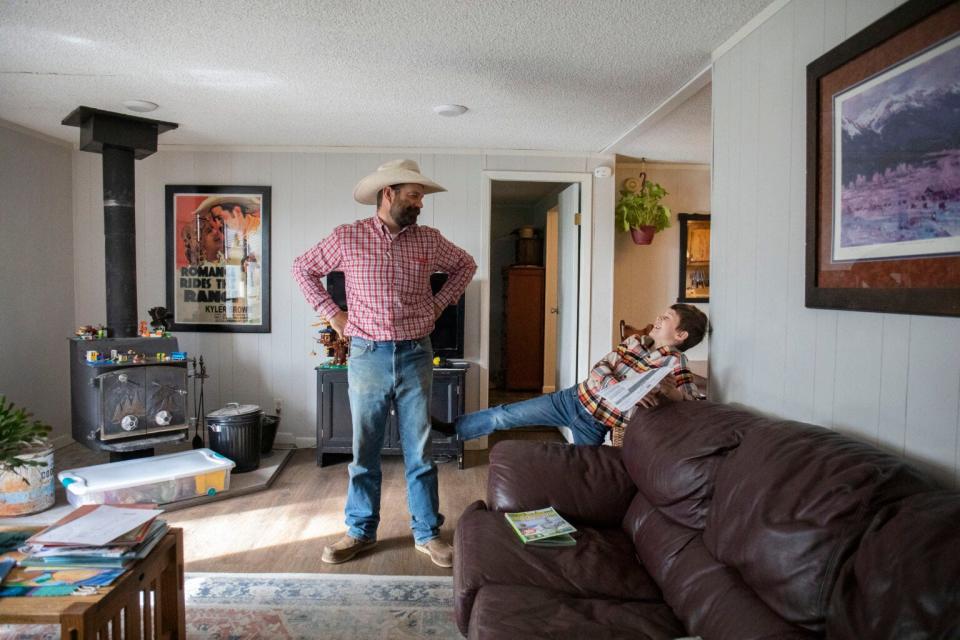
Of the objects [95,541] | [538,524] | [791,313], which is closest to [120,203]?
[95,541]

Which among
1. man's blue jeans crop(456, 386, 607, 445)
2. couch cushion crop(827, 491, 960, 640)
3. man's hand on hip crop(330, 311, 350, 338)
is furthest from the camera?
man's blue jeans crop(456, 386, 607, 445)

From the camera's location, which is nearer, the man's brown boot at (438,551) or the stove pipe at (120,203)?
the man's brown boot at (438,551)

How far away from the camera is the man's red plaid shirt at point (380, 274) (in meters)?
2.56

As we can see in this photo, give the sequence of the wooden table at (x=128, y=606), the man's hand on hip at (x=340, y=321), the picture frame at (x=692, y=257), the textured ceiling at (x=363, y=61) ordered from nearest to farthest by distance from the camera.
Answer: the wooden table at (x=128, y=606)
the textured ceiling at (x=363, y=61)
the man's hand on hip at (x=340, y=321)
the picture frame at (x=692, y=257)

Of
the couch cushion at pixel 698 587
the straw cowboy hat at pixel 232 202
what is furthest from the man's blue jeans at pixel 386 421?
the straw cowboy hat at pixel 232 202

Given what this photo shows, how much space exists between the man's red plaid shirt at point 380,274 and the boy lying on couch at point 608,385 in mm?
566

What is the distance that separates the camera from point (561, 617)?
149cm

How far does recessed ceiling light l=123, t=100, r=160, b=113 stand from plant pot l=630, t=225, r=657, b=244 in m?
3.36

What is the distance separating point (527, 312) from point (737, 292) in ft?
14.4

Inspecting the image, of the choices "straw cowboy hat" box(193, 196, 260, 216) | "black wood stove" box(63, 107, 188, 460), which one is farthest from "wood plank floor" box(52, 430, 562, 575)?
"straw cowboy hat" box(193, 196, 260, 216)

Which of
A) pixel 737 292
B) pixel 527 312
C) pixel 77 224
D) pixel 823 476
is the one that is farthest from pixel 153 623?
pixel 527 312

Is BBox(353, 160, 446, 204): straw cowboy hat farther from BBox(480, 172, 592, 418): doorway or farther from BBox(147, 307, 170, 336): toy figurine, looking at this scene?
BBox(147, 307, 170, 336): toy figurine

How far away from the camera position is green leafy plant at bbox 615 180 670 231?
452 cm

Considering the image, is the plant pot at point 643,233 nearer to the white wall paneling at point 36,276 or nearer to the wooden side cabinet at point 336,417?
the wooden side cabinet at point 336,417
